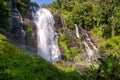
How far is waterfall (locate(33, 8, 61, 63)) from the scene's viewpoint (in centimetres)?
5081

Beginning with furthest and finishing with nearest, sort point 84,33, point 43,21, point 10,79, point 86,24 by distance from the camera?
1. point 86,24
2. point 84,33
3. point 43,21
4. point 10,79

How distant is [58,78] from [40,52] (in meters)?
33.7

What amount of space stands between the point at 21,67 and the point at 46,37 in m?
37.6

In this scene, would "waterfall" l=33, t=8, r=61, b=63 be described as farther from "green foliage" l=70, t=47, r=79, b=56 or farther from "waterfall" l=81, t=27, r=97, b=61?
"waterfall" l=81, t=27, r=97, b=61

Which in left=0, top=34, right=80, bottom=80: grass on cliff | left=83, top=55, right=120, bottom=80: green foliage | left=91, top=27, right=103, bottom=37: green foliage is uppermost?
left=91, top=27, right=103, bottom=37: green foliage

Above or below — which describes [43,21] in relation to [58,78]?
above

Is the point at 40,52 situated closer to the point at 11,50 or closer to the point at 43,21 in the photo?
the point at 43,21

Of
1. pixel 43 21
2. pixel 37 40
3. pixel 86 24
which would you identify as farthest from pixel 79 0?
pixel 37 40

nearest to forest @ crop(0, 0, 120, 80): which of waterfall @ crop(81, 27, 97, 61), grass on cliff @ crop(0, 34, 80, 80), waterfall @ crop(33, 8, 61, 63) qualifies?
waterfall @ crop(81, 27, 97, 61)

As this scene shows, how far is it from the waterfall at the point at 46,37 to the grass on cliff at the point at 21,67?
31.8 meters

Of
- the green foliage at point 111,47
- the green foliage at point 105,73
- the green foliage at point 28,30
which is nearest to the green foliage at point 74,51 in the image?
the green foliage at point 111,47

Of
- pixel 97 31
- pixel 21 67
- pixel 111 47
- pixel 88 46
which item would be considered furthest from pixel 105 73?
pixel 97 31

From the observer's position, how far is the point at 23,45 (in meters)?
48.9

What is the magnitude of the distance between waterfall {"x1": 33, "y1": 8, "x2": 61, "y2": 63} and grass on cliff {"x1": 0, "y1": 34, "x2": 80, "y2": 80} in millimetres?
31833
